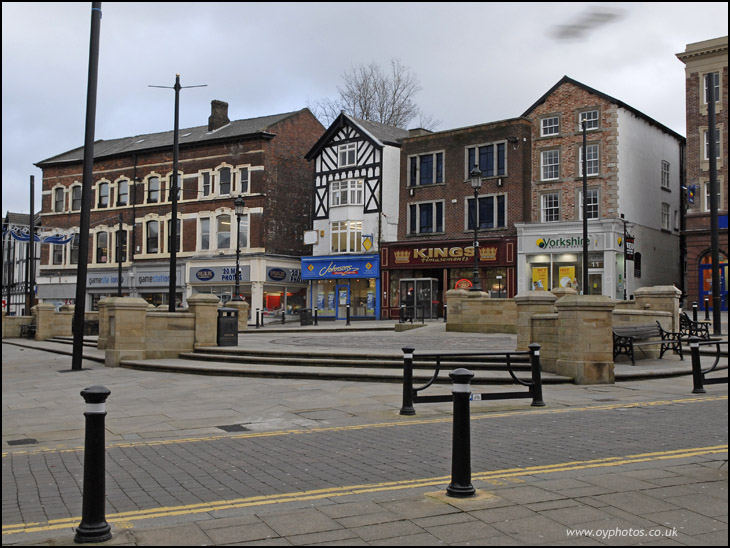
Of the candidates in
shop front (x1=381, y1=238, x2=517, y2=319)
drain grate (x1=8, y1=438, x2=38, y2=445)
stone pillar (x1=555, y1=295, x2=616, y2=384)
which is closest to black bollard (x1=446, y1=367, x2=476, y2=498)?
drain grate (x1=8, y1=438, x2=38, y2=445)

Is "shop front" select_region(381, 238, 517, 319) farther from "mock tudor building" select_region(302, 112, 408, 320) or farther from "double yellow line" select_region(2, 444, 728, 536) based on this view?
"double yellow line" select_region(2, 444, 728, 536)

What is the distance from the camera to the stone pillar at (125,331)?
1842 centimetres

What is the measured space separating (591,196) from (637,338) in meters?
23.4

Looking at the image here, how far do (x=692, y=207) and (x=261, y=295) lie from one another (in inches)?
1058

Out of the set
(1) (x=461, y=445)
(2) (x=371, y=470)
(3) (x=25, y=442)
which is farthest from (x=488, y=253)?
(1) (x=461, y=445)

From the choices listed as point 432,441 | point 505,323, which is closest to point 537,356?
point 432,441

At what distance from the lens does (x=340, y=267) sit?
45.3 meters

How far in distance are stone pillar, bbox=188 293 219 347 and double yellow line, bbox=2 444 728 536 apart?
14.4 m

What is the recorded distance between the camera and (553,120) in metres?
39.6

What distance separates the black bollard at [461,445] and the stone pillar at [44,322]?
30.4 meters

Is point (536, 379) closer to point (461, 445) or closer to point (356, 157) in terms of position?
point (461, 445)

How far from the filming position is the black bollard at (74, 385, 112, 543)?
Result: 457 centimetres

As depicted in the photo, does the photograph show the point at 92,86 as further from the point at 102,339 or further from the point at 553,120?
the point at 553,120

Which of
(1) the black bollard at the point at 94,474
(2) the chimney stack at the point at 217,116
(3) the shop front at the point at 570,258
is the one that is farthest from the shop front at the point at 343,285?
(1) the black bollard at the point at 94,474
